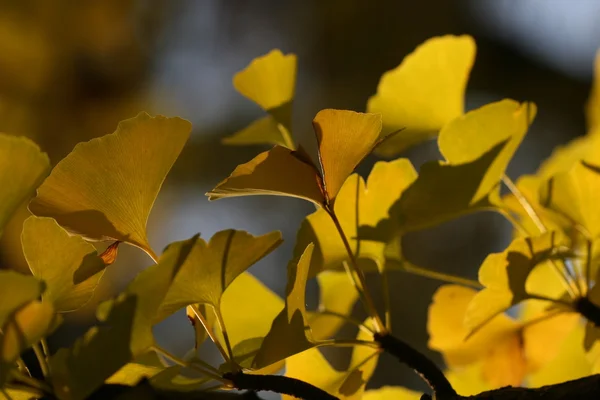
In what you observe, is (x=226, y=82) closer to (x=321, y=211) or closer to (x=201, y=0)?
(x=201, y=0)

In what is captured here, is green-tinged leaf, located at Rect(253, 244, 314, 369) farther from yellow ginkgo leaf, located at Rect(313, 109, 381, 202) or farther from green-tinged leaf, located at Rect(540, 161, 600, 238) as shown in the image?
green-tinged leaf, located at Rect(540, 161, 600, 238)

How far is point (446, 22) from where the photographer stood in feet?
6.87

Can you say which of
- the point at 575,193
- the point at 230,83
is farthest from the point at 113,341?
the point at 230,83

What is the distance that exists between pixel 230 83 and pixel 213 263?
6.41 ft

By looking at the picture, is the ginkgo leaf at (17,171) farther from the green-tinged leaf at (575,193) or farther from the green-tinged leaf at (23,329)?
the green-tinged leaf at (575,193)

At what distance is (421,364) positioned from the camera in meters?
0.30

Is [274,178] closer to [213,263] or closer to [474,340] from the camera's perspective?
[213,263]

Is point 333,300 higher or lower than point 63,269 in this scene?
lower

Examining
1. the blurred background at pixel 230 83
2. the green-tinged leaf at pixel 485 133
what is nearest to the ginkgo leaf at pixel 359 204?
the green-tinged leaf at pixel 485 133

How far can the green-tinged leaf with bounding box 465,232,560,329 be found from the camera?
31 centimetres

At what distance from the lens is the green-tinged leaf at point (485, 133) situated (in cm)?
33

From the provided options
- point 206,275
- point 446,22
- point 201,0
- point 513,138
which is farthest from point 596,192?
point 201,0

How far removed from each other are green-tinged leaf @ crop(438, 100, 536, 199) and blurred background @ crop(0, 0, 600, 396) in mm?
1296

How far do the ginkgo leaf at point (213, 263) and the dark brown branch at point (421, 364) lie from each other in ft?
0.28
